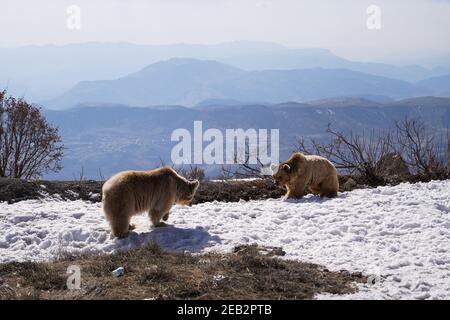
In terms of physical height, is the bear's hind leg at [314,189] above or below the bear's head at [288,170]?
below

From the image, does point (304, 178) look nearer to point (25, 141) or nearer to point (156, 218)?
point (156, 218)

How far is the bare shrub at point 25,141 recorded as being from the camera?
892 inches

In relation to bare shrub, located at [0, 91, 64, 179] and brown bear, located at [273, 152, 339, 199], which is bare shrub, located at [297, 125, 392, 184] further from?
bare shrub, located at [0, 91, 64, 179]

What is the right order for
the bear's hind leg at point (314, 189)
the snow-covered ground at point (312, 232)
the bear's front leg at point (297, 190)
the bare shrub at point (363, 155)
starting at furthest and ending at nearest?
the bare shrub at point (363, 155) → the bear's hind leg at point (314, 189) → the bear's front leg at point (297, 190) → the snow-covered ground at point (312, 232)

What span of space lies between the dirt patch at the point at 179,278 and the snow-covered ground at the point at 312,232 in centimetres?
50

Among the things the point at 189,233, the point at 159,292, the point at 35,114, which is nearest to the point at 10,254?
the point at 189,233

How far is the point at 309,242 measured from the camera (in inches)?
386

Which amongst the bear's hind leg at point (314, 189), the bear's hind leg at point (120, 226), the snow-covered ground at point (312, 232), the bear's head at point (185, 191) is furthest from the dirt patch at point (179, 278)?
the bear's hind leg at point (314, 189)

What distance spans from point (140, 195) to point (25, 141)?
47.3 feet

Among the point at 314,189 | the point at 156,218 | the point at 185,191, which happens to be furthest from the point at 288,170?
the point at 156,218

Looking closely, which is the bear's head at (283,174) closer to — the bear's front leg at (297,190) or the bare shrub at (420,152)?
the bear's front leg at (297,190)

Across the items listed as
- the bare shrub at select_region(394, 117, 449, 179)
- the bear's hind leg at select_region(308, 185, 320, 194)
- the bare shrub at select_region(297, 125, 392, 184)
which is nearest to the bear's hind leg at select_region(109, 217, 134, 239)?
the bear's hind leg at select_region(308, 185, 320, 194)
